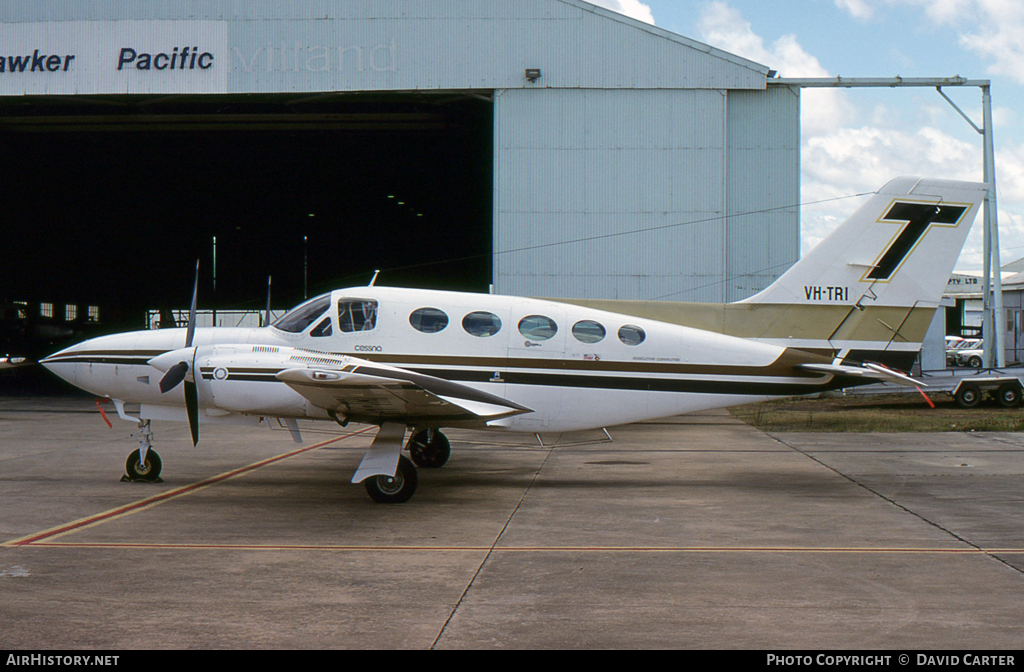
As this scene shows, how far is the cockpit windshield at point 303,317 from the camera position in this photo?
11.7 metres

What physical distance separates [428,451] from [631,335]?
4.06m

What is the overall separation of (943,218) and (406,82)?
15392mm

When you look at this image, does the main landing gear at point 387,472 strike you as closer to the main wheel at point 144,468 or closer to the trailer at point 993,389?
the main wheel at point 144,468

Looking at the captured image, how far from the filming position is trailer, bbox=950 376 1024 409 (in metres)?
24.2

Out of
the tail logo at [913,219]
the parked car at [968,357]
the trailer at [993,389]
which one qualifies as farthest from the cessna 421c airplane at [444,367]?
the parked car at [968,357]

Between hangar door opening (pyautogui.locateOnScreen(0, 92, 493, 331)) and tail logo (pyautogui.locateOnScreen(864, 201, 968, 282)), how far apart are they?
45.4 feet

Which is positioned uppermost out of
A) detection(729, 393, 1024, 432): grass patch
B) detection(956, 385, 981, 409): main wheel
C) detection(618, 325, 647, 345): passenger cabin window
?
detection(618, 325, 647, 345): passenger cabin window

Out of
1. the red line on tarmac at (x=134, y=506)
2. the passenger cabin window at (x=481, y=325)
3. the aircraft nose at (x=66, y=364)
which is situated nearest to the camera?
the red line on tarmac at (x=134, y=506)

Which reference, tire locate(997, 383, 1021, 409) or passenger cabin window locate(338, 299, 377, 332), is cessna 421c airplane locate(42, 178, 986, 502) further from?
tire locate(997, 383, 1021, 409)

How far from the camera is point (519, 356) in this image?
1190 cm

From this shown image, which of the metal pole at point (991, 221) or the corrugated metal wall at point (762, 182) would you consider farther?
the metal pole at point (991, 221)

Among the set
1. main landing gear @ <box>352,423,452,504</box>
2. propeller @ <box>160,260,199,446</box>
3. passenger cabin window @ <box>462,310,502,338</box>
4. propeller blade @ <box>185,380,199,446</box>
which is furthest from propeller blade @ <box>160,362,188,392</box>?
passenger cabin window @ <box>462,310,502,338</box>

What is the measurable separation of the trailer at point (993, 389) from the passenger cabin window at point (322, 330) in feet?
67.4
